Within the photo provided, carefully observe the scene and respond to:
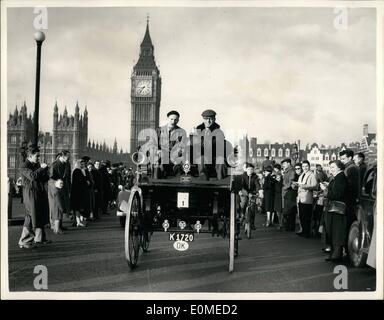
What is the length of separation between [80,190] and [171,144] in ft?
14.6

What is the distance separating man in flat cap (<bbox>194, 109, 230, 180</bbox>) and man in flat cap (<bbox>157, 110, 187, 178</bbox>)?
297mm

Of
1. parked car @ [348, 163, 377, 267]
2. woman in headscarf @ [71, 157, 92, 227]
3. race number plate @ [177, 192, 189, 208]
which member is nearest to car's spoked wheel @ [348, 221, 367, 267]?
parked car @ [348, 163, 377, 267]

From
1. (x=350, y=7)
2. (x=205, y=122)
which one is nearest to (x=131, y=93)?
(x=205, y=122)

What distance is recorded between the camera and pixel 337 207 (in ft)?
28.7

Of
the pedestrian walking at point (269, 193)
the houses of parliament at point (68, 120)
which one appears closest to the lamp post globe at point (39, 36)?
the houses of parliament at point (68, 120)

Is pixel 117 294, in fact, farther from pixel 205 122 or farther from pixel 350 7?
pixel 350 7

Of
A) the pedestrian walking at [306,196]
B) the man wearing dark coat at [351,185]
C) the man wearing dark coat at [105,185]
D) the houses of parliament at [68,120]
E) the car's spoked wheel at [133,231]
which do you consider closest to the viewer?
the car's spoked wheel at [133,231]

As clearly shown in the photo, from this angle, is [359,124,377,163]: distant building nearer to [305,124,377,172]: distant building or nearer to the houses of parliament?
[305,124,377,172]: distant building

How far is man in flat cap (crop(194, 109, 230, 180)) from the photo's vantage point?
801 cm

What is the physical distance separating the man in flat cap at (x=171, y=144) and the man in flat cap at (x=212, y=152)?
11.7 inches

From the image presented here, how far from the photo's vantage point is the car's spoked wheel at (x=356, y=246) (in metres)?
8.20

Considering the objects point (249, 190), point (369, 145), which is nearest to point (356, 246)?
point (369, 145)

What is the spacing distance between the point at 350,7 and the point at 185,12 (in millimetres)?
2305

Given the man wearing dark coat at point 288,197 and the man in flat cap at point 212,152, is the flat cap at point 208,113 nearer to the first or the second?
the man in flat cap at point 212,152
